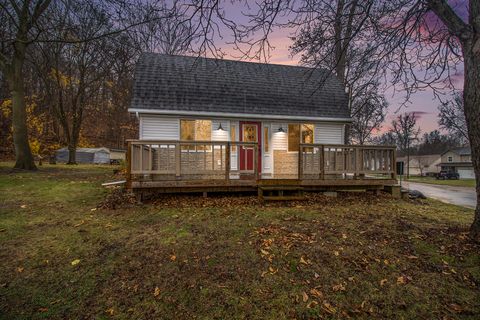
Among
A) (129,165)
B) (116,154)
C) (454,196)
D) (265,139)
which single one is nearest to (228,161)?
(129,165)

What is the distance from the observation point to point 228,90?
1076 cm

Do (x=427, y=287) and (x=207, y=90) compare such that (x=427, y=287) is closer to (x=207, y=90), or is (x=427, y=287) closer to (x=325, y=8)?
(x=325, y=8)

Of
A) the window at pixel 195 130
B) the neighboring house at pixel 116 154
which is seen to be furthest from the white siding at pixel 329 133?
the neighboring house at pixel 116 154

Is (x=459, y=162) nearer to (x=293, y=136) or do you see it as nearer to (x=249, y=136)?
(x=293, y=136)

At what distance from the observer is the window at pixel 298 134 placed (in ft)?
36.1

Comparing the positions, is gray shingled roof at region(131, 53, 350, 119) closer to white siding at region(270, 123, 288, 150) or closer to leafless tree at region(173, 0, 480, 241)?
white siding at region(270, 123, 288, 150)

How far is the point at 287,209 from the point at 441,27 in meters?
5.32

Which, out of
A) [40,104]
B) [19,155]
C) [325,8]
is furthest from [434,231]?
[40,104]

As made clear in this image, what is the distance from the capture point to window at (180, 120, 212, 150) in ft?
Answer: 32.3

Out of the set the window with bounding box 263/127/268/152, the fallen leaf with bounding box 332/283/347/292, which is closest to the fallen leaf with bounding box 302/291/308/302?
the fallen leaf with bounding box 332/283/347/292

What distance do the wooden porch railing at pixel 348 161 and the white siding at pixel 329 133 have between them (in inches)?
117

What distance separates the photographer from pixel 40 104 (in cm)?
2808

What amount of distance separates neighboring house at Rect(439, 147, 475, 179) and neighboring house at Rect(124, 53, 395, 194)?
60.1 metres

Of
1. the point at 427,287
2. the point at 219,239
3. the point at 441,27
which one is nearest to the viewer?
the point at 427,287
